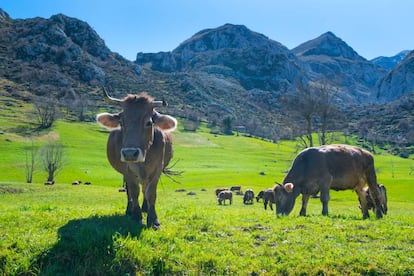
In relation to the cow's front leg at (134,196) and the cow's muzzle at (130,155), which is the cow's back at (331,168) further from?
the cow's muzzle at (130,155)

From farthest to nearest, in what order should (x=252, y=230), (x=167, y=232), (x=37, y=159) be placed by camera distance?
(x=37, y=159)
(x=252, y=230)
(x=167, y=232)

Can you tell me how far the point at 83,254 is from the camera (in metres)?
7.71

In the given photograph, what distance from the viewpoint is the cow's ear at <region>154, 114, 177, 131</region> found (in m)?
10.5

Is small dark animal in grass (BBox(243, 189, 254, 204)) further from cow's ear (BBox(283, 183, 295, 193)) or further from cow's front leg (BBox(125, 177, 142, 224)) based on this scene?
cow's front leg (BBox(125, 177, 142, 224))

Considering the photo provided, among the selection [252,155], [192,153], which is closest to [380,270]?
[192,153]

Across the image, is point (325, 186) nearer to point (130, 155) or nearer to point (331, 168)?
point (331, 168)

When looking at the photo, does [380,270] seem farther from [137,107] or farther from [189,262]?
[137,107]

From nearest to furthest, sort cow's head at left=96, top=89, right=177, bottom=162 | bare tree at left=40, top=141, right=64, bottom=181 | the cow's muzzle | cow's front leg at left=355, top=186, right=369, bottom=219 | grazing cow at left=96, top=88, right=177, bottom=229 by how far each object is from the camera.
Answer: the cow's muzzle
cow's head at left=96, top=89, right=177, bottom=162
grazing cow at left=96, top=88, right=177, bottom=229
cow's front leg at left=355, top=186, right=369, bottom=219
bare tree at left=40, top=141, right=64, bottom=181

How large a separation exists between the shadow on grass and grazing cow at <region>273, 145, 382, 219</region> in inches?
375

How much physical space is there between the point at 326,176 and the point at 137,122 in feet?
33.5

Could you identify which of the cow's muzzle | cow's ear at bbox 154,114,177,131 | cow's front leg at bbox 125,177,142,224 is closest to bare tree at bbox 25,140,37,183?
cow's front leg at bbox 125,177,142,224

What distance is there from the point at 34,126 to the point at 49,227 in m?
134

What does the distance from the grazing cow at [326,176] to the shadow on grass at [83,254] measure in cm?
952

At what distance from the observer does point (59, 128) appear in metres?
134
